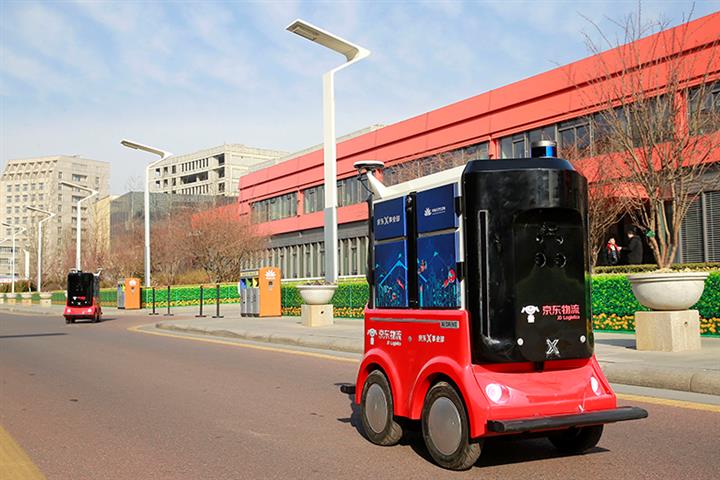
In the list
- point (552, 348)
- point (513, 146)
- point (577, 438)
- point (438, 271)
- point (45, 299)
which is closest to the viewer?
point (552, 348)

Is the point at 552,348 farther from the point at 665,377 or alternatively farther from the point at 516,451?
the point at 665,377

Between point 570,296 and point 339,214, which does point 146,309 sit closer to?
point 339,214

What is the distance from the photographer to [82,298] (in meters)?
33.7

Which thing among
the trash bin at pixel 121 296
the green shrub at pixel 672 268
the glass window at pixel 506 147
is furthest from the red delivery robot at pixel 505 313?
the trash bin at pixel 121 296

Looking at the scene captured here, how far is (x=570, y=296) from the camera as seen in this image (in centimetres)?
573

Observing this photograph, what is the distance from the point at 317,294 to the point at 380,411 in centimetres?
1496

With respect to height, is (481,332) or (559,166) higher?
(559,166)

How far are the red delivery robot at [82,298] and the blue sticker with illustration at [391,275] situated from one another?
96.3 ft

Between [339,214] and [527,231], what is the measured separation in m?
44.5

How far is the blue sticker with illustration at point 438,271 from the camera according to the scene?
18.7 feet

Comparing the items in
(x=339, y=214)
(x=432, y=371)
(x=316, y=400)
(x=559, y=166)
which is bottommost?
(x=316, y=400)

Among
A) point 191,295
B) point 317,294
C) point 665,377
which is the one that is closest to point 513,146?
point 317,294

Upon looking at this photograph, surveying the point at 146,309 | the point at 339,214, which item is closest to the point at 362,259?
the point at 339,214

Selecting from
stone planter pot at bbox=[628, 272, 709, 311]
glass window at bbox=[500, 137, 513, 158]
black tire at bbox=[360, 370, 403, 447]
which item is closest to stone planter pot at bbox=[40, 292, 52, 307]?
glass window at bbox=[500, 137, 513, 158]
